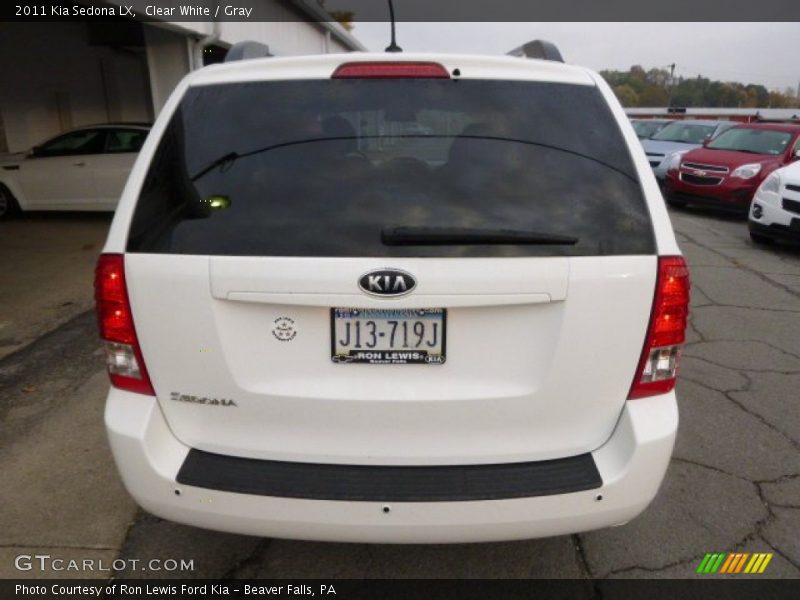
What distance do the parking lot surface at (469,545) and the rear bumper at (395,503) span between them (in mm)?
607

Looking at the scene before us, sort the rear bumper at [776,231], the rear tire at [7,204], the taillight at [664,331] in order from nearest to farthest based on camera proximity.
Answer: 1. the taillight at [664,331]
2. the rear bumper at [776,231]
3. the rear tire at [7,204]

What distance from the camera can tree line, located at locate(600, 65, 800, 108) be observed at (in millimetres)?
68562

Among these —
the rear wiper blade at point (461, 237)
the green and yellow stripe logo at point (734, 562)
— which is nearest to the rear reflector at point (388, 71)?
the rear wiper blade at point (461, 237)

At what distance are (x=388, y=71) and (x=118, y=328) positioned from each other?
3.94 feet

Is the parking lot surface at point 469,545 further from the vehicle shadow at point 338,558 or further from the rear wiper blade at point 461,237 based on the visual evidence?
the rear wiper blade at point 461,237

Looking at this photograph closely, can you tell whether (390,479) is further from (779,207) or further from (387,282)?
(779,207)

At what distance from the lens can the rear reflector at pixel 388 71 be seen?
1.97m

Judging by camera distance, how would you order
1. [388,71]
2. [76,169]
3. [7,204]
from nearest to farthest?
1. [388,71]
2. [76,169]
3. [7,204]

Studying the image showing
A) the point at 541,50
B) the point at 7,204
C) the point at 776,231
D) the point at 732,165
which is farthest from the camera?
the point at 732,165

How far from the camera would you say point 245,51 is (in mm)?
2586

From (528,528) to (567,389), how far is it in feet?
1.45

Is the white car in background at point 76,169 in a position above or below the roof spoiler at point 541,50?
below

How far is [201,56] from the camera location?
10695 millimetres

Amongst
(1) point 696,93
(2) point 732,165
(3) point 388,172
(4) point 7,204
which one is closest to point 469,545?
(3) point 388,172
